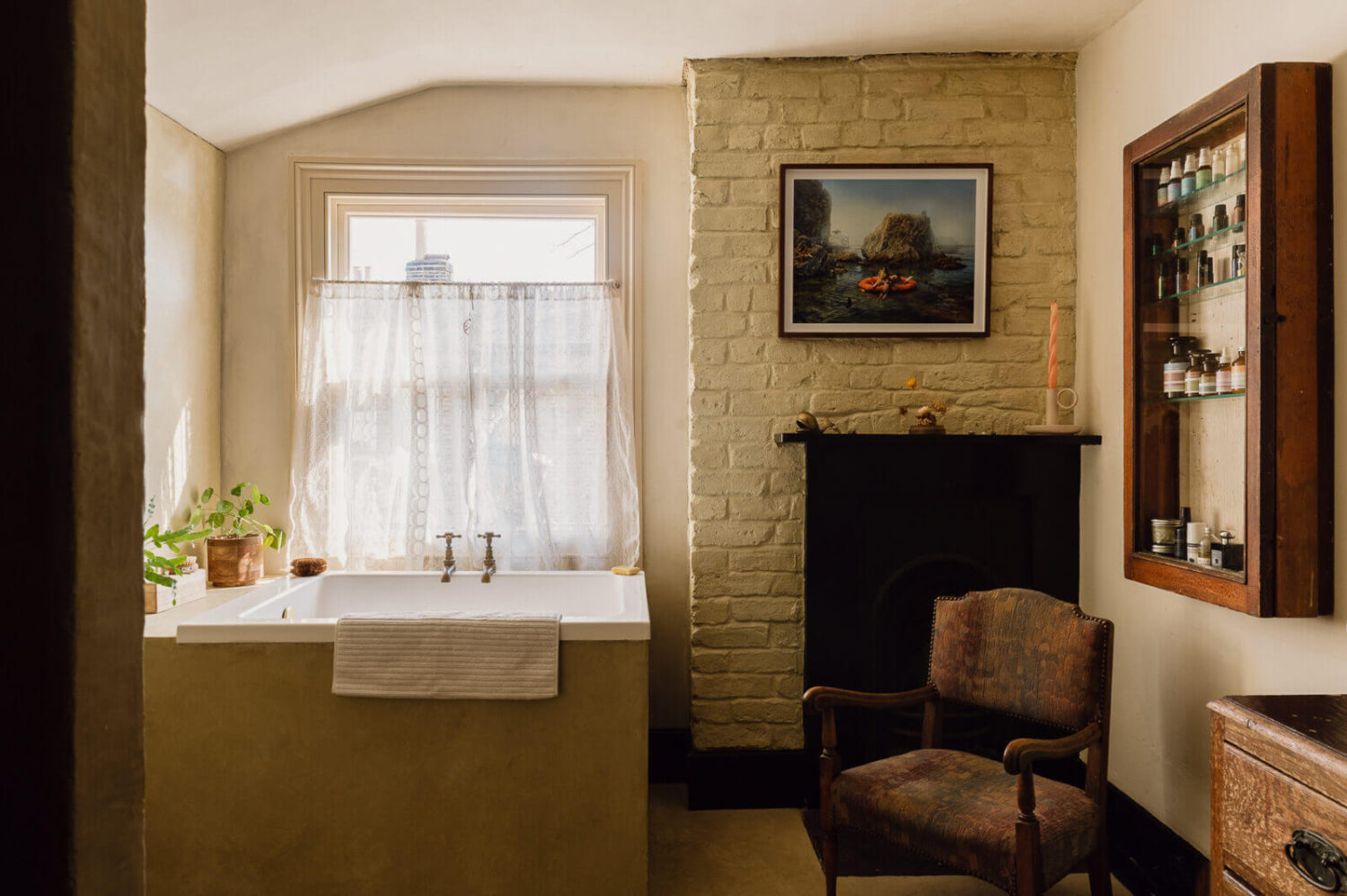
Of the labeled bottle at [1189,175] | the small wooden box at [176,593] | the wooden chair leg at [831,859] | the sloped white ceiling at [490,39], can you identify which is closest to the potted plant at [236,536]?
the small wooden box at [176,593]

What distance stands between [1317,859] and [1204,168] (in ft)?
5.28

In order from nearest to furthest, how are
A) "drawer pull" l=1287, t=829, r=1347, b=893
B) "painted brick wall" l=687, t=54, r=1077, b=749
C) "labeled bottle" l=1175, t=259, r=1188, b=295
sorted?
"drawer pull" l=1287, t=829, r=1347, b=893 → "labeled bottle" l=1175, t=259, r=1188, b=295 → "painted brick wall" l=687, t=54, r=1077, b=749

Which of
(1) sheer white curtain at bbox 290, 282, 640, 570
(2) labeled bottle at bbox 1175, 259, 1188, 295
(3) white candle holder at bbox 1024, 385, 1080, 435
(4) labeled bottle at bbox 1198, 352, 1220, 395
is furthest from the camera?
(1) sheer white curtain at bbox 290, 282, 640, 570

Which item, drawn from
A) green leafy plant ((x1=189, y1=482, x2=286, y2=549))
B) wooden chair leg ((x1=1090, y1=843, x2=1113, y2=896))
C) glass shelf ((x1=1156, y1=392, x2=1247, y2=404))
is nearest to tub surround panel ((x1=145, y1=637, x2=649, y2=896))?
green leafy plant ((x1=189, y1=482, x2=286, y2=549))

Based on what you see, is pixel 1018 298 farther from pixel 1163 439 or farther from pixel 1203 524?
pixel 1203 524

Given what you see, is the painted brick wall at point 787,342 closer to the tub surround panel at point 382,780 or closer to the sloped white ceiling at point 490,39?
the sloped white ceiling at point 490,39

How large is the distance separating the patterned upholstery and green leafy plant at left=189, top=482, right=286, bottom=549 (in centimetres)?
224

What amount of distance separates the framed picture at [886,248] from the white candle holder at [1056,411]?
319 millimetres

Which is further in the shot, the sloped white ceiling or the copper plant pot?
the copper plant pot

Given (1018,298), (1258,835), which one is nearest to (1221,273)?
(1018,298)

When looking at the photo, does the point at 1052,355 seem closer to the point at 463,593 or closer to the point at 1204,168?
the point at 1204,168

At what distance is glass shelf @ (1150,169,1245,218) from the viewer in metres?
1.98

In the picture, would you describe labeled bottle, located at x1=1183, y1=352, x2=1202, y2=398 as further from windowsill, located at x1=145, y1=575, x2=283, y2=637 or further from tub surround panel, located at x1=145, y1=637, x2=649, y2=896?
windowsill, located at x1=145, y1=575, x2=283, y2=637

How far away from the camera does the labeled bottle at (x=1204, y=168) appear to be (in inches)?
81.6
